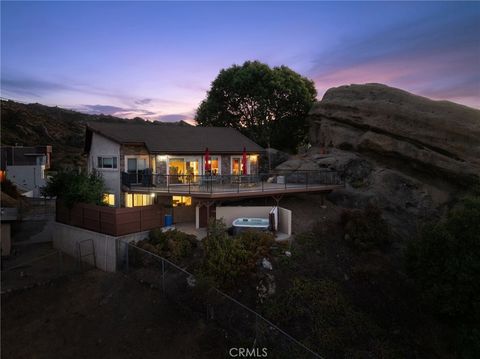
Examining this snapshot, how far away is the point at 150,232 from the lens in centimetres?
1816

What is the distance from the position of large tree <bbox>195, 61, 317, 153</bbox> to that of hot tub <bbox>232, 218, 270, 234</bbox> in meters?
20.1

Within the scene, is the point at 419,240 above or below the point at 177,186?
below

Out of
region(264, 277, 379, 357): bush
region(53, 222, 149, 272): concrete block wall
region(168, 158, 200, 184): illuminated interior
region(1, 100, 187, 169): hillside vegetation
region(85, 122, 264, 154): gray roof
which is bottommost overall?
region(264, 277, 379, 357): bush

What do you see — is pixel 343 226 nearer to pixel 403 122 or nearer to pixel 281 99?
pixel 403 122

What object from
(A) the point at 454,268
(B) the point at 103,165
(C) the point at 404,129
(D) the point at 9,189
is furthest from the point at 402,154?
(D) the point at 9,189

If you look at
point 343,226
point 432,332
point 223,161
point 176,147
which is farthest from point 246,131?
point 432,332

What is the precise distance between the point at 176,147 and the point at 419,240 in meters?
17.6

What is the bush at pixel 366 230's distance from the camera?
17719mm

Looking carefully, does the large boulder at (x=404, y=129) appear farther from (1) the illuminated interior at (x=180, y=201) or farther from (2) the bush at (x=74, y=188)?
(2) the bush at (x=74, y=188)

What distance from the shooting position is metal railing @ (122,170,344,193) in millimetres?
20328

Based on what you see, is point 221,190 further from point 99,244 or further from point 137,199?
point 99,244

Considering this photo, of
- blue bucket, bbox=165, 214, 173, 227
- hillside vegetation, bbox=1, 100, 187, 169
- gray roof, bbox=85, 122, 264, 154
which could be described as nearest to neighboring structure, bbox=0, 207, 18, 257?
gray roof, bbox=85, 122, 264, 154

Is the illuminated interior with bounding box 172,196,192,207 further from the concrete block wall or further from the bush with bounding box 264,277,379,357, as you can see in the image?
the bush with bounding box 264,277,379,357

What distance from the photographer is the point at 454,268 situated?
12.1 m
